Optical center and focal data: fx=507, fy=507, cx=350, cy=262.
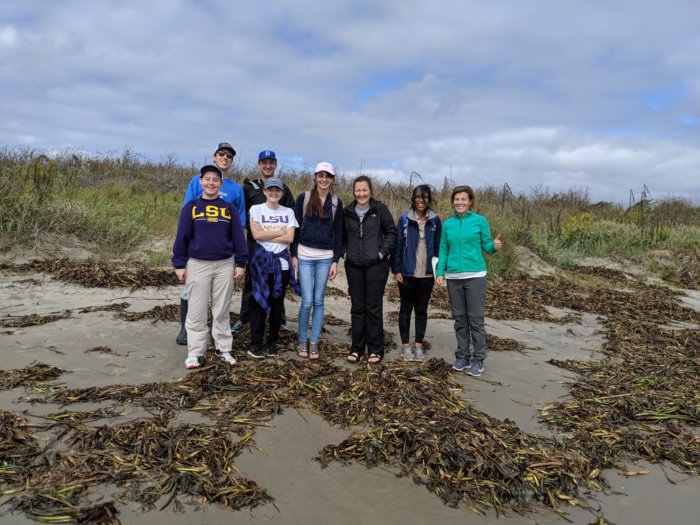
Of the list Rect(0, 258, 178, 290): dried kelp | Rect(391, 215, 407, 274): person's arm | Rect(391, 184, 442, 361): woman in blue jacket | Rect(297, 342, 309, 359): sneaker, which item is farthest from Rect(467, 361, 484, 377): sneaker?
Rect(0, 258, 178, 290): dried kelp

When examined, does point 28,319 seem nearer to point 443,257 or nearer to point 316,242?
point 316,242

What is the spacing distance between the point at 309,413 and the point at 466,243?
7.73ft

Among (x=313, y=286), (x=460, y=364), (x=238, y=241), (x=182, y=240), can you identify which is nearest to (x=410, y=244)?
(x=313, y=286)

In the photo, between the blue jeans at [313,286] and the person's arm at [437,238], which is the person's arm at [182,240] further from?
the person's arm at [437,238]

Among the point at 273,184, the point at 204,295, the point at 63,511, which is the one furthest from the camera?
the point at 273,184

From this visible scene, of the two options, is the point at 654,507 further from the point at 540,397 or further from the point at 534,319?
the point at 534,319

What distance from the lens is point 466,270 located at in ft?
17.0

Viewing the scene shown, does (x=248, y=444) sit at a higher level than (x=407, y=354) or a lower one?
lower

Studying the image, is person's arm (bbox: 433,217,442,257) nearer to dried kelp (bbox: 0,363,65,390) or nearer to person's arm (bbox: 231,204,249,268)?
person's arm (bbox: 231,204,249,268)

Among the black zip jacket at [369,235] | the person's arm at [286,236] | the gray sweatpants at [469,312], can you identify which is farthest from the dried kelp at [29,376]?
the gray sweatpants at [469,312]

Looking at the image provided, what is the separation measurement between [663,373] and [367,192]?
3.81 metres

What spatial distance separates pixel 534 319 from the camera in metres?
8.17

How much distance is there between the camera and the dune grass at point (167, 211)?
372 inches

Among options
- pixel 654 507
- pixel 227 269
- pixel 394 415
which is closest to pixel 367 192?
pixel 227 269
